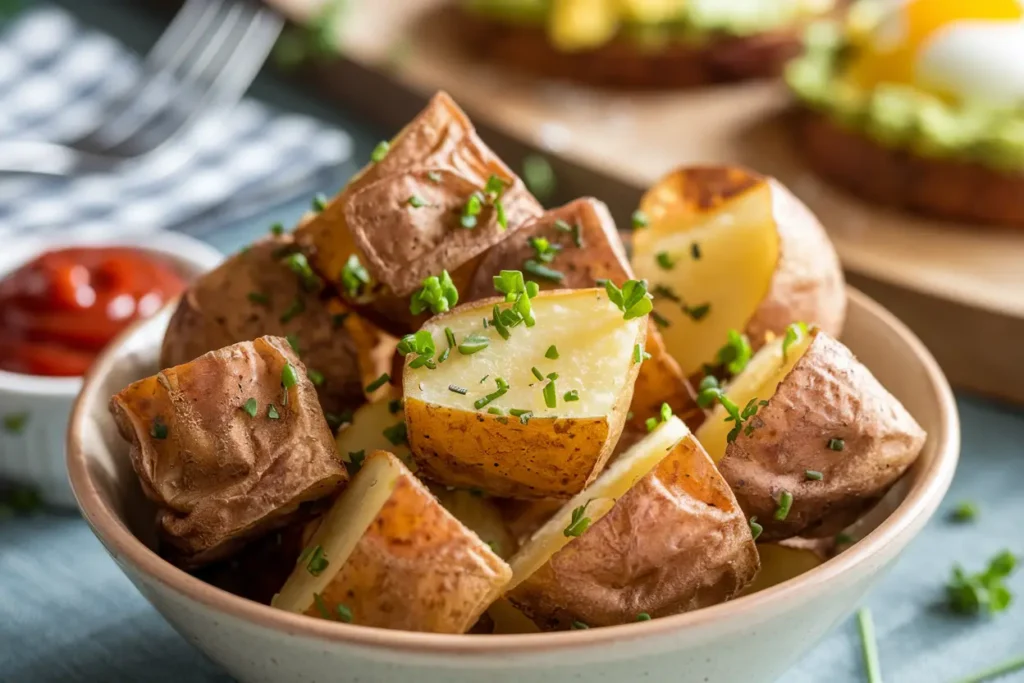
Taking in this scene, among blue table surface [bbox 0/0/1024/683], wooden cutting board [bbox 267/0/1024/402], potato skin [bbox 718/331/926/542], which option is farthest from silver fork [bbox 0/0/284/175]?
potato skin [bbox 718/331/926/542]

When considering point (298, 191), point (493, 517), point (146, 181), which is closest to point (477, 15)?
point (298, 191)

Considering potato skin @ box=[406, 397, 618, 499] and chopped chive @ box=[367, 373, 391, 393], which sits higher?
potato skin @ box=[406, 397, 618, 499]

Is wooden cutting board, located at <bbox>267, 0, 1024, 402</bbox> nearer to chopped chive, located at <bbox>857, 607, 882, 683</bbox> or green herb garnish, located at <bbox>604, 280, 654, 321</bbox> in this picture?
chopped chive, located at <bbox>857, 607, 882, 683</bbox>

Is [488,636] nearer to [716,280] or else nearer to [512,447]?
[512,447]

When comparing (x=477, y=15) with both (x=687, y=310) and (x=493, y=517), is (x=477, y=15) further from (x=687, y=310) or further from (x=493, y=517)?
(x=493, y=517)

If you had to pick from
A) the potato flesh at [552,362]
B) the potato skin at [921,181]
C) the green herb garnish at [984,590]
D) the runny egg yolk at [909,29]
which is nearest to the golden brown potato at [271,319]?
the potato flesh at [552,362]

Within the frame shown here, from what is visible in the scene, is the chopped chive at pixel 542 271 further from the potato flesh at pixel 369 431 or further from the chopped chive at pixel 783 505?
the chopped chive at pixel 783 505
